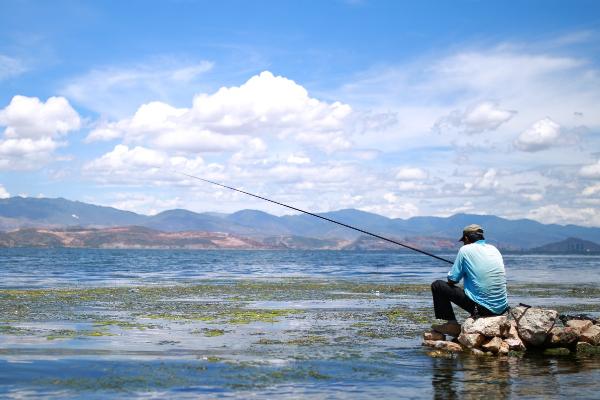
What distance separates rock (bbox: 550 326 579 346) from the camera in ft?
48.9

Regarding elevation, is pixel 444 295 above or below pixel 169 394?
above

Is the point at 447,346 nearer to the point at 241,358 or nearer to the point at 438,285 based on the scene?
the point at 438,285

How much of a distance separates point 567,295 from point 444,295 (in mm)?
21221

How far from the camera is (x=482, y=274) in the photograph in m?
15.1

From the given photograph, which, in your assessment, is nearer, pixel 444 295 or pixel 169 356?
pixel 169 356

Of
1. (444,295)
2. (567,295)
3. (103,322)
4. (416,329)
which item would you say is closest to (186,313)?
(103,322)

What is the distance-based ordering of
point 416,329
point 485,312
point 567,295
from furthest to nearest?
point 567,295 < point 416,329 < point 485,312

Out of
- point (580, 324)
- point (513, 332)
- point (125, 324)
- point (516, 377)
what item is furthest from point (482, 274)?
point (125, 324)

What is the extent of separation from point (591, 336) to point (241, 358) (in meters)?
7.85

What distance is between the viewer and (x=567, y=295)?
34.1 m

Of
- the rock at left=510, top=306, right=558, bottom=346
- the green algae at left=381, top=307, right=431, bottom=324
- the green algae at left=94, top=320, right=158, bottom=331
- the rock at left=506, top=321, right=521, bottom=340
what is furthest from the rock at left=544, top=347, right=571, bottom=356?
the green algae at left=94, top=320, right=158, bottom=331

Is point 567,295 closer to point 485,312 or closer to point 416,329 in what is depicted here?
point 416,329

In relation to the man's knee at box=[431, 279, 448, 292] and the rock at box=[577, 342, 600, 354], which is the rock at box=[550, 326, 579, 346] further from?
the man's knee at box=[431, 279, 448, 292]

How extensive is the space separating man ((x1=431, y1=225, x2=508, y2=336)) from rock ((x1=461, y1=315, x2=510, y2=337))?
0.49 m
